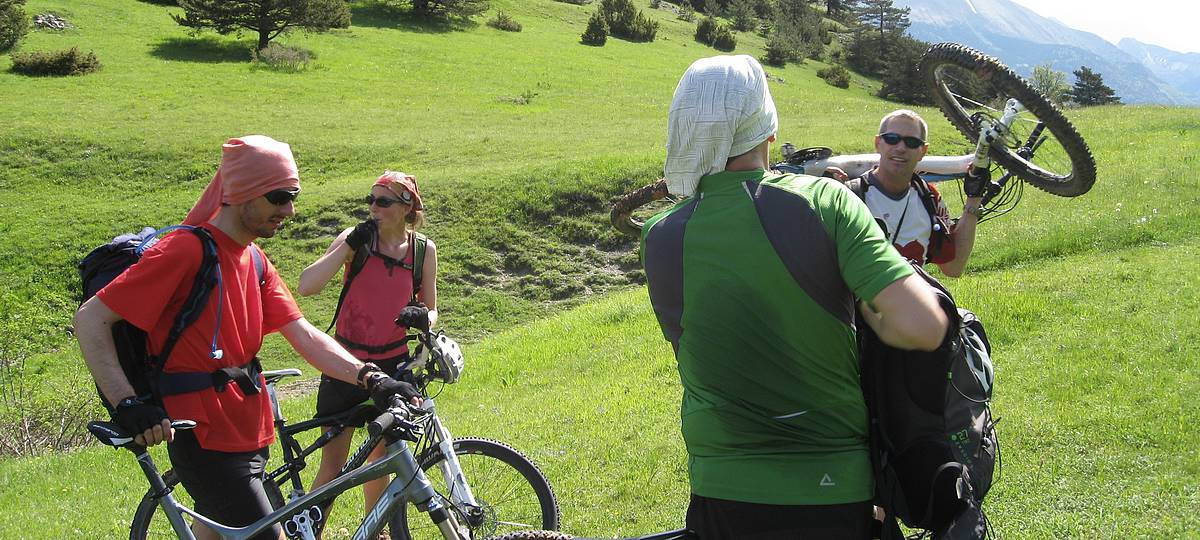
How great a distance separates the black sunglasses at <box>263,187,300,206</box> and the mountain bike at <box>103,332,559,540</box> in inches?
37.2

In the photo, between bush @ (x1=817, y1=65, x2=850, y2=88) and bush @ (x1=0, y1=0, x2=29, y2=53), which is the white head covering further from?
bush @ (x1=817, y1=65, x2=850, y2=88)

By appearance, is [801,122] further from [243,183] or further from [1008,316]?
[243,183]

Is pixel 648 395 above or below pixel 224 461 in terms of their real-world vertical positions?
below

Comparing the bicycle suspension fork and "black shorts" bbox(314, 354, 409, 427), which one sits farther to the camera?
"black shorts" bbox(314, 354, 409, 427)

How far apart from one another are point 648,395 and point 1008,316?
3596 millimetres

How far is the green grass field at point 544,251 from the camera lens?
6035 mm

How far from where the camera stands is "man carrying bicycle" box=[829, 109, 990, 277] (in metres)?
5.11

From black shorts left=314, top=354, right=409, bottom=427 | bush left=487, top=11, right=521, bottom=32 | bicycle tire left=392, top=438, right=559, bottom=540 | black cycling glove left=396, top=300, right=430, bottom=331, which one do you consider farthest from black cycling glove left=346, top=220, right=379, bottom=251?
bush left=487, top=11, right=521, bottom=32

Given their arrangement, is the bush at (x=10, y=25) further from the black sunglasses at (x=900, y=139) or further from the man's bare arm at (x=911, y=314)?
the man's bare arm at (x=911, y=314)

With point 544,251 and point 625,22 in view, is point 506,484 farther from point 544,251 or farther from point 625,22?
point 625,22

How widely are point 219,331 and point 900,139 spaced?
3640 mm

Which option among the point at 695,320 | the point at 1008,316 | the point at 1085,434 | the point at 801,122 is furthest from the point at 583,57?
the point at 695,320

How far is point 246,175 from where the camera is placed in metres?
3.67

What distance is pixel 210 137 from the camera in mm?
23078
